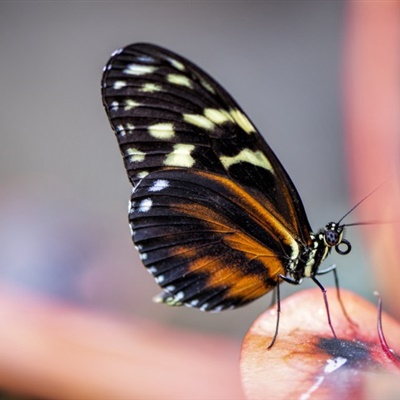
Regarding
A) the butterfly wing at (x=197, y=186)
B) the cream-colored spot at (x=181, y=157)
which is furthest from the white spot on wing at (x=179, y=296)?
the cream-colored spot at (x=181, y=157)

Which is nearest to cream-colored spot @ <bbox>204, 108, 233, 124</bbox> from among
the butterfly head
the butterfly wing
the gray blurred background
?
the butterfly wing

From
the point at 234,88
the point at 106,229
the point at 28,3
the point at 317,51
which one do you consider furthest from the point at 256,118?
the point at 28,3

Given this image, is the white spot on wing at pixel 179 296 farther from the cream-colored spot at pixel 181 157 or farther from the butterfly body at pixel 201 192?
the cream-colored spot at pixel 181 157

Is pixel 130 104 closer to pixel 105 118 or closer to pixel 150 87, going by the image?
pixel 150 87

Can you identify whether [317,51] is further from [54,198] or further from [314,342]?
[314,342]

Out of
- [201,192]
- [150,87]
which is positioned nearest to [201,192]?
[201,192]
